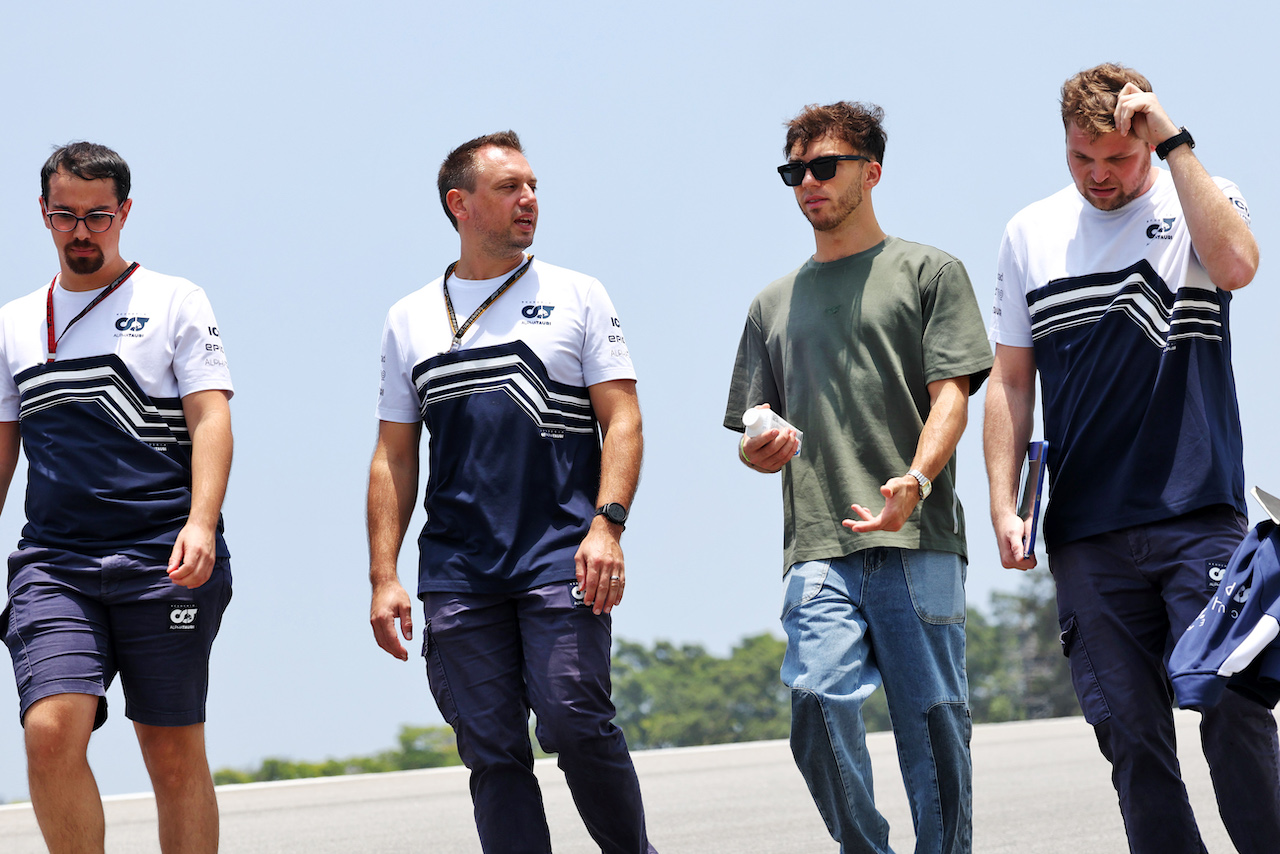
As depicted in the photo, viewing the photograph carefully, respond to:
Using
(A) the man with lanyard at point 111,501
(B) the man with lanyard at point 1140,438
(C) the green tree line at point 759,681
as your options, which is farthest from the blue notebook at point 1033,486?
(C) the green tree line at point 759,681

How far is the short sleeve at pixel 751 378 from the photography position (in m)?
5.11

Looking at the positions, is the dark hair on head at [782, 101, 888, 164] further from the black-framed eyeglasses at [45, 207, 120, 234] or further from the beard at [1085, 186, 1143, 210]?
the black-framed eyeglasses at [45, 207, 120, 234]

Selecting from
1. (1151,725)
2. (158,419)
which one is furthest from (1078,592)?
(158,419)

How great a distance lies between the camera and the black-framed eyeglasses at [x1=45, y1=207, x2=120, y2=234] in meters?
5.13

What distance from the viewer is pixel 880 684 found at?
470 cm

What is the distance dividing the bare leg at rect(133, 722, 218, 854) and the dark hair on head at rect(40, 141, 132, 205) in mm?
1936

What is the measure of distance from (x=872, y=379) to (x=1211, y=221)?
1186 mm

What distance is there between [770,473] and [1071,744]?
9528 millimetres

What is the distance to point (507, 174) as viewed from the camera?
5.14m

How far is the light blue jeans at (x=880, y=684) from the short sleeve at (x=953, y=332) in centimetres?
61

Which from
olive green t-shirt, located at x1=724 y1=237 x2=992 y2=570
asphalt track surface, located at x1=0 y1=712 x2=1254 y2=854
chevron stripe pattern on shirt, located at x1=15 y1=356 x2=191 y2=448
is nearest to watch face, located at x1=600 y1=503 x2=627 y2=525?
olive green t-shirt, located at x1=724 y1=237 x2=992 y2=570

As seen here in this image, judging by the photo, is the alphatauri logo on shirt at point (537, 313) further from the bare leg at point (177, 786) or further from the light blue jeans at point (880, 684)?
the bare leg at point (177, 786)

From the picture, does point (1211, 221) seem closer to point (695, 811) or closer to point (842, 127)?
point (842, 127)

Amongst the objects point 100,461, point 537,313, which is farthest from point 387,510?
point 100,461
